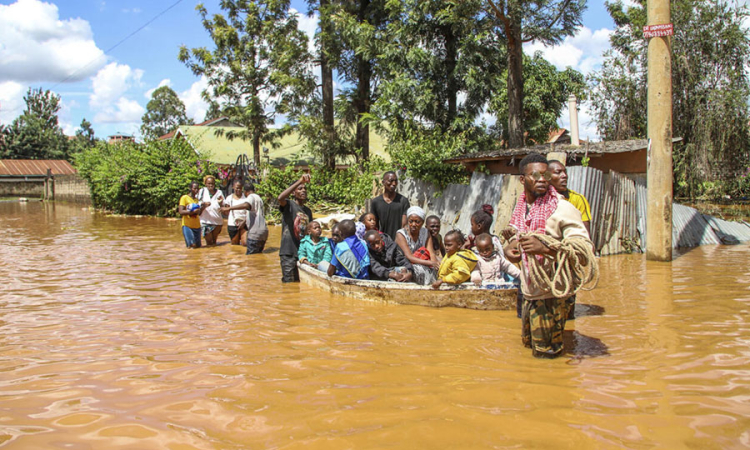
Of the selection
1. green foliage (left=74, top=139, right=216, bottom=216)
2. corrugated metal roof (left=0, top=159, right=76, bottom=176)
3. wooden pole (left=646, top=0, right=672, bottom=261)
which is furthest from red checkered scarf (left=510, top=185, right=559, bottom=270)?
corrugated metal roof (left=0, top=159, right=76, bottom=176)

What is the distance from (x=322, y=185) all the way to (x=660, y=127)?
1339 cm

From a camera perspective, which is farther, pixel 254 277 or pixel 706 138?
pixel 706 138

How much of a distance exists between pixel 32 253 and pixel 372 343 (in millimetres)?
10903

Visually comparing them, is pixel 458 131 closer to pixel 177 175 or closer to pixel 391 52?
pixel 391 52

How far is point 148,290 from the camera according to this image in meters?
8.27

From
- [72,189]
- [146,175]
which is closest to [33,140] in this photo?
[72,189]

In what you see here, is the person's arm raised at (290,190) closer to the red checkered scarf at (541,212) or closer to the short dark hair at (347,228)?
the short dark hair at (347,228)

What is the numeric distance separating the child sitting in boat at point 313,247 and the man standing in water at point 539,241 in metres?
4.16

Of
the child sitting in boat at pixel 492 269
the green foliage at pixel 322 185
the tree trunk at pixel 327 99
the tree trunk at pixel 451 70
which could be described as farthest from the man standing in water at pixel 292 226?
the tree trunk at pixel 327 99

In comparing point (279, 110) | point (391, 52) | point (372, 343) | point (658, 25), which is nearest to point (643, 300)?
point (372, 343)

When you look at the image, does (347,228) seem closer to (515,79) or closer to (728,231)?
(515,79)

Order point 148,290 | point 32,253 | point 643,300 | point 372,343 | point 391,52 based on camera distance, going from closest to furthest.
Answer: point 372,343, point 643,300, point 148,290, point 32,253, point 391,52

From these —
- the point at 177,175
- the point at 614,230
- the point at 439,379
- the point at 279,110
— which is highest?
the point at 279,110

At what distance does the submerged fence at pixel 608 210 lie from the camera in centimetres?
988
